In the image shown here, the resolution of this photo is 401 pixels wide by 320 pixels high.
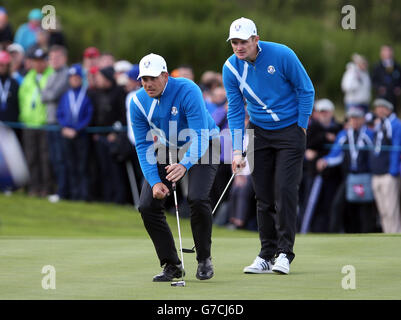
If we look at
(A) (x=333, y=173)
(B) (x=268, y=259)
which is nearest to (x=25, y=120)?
(A) (x=333, y=173)

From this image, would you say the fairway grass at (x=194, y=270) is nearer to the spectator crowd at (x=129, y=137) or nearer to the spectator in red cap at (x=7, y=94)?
the spectator crowd at (x=129, y=137)

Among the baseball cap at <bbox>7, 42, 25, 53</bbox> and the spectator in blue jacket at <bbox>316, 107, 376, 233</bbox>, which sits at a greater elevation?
the baseball cap at <bbox>7, 42, 25, 53</bbox>

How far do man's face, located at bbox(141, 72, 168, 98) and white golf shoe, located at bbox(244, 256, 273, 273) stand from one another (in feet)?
5.80

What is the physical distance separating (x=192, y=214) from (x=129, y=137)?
28.3 feet

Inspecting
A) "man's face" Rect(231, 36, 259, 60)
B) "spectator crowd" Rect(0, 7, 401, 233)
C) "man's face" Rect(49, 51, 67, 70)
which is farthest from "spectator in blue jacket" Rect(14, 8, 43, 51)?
"man's face" Rect(231, 36, 259, 60)

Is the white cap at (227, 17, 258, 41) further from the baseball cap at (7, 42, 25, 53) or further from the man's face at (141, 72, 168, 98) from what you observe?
the baseball cap at (7, 42, 25, 53)

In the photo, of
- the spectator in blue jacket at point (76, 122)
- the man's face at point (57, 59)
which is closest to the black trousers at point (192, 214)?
the spectator in blue jacket at point (76, 122)

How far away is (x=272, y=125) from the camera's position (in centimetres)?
866

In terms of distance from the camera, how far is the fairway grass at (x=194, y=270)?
7062mm

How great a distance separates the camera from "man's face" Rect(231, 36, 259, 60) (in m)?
8.35

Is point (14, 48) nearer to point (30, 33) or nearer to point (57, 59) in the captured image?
point (30, 33)

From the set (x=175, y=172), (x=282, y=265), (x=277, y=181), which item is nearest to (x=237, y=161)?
(x=277, y=181)
